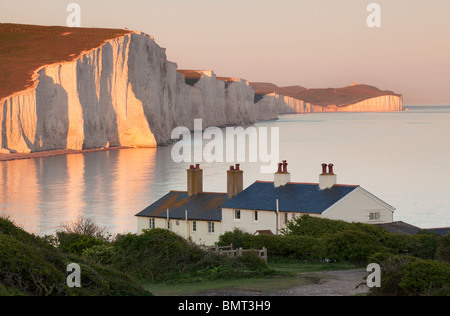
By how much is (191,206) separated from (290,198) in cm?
476

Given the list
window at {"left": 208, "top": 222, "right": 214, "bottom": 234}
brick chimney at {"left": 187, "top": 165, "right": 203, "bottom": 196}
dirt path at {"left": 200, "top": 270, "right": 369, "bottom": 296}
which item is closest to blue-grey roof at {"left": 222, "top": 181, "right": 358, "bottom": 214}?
window at {"left": 208, "top": 222, "right": 214, "bottom": 234}

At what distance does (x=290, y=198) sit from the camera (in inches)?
1287

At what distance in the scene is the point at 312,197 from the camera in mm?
32312

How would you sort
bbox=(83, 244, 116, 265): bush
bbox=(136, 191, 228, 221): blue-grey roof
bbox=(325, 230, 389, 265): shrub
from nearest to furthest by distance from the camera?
bbox=(83, 244, 116, 265): bush < bbox=(325, 230, 389, 265): shrub < bbox=(136, 191, 228, 221): blue-grey roof

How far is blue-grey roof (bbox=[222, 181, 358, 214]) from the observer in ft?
103

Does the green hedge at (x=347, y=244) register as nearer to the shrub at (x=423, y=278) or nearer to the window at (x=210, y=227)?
the window at (x=210, y=227)

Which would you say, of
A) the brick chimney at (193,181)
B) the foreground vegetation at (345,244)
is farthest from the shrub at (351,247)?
the brick chimney at (193,181)

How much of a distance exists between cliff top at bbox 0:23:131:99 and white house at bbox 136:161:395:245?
64.3m

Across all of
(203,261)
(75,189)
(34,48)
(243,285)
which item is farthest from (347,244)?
(34,48)

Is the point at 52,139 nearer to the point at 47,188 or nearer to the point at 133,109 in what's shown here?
the point at 133,109

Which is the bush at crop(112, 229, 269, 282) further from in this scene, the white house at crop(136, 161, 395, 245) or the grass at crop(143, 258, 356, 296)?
the white house at crop(136, 161, 395, 245)

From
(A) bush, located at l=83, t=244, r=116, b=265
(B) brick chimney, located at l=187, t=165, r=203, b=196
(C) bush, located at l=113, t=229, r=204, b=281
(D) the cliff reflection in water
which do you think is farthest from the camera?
(D) the cliff reflection in water

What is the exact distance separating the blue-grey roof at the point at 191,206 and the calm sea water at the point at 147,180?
12.3 feet

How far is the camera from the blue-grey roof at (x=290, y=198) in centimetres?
3153
